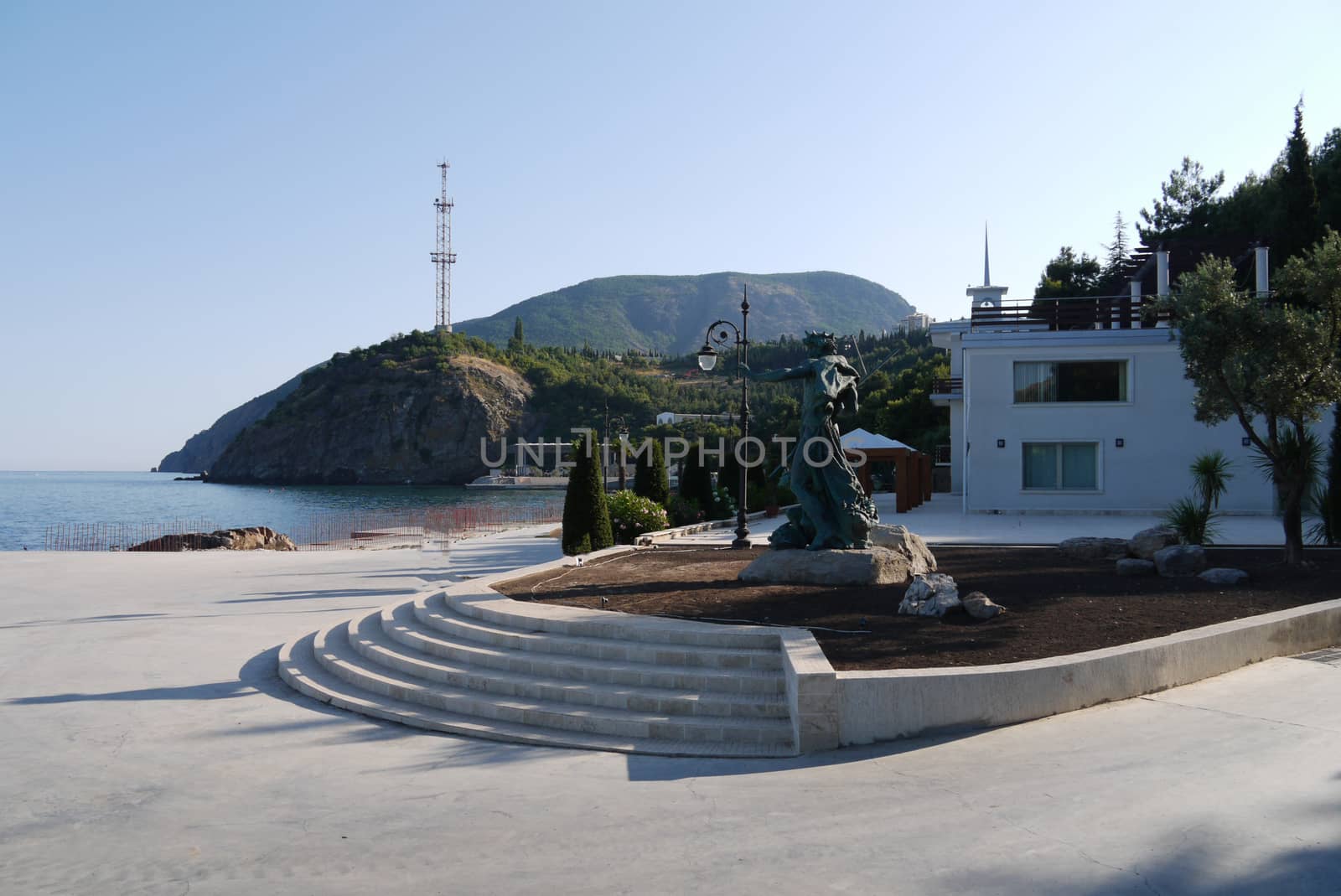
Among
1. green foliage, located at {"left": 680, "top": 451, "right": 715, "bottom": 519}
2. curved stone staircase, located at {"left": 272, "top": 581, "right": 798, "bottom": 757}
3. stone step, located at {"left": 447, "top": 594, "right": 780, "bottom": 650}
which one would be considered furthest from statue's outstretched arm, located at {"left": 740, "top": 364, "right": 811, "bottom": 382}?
green foliage, located at {"left": 680, "top": 451, "right": 715, "bottom": 519}

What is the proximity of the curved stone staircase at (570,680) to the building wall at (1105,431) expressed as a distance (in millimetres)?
19813

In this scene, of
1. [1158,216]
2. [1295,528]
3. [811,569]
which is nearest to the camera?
[811,569]

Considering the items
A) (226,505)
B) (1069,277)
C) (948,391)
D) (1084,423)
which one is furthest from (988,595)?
(226,505)

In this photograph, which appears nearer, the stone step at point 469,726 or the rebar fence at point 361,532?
the stone step at point 469,726

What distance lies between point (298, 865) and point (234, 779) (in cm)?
187

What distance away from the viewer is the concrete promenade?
15.1 feet

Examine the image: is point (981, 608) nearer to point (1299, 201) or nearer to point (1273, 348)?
point (1273, 348)

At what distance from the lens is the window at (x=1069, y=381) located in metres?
26.2

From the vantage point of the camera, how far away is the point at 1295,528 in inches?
483

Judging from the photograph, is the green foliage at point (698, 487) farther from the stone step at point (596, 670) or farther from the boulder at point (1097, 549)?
the stone step at point (596, 670)

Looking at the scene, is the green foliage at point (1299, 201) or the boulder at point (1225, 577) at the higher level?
the green foliage at point (1299, 201)

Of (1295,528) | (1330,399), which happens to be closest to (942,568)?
(1295,528)

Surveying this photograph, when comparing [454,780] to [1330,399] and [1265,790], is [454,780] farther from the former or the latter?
[1330,399]

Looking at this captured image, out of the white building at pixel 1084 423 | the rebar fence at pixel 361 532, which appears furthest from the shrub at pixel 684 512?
the white building at pixel 1084 423
